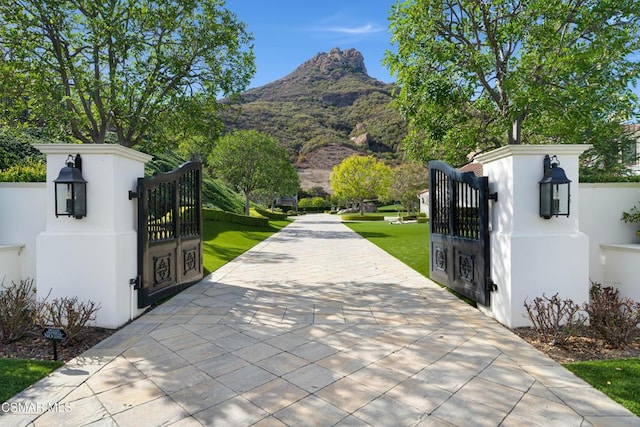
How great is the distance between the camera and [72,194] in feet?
12.8

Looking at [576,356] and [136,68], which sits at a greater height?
[136,68]

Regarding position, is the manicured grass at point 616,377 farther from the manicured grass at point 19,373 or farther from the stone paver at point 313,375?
the manicured grass at point 19,373

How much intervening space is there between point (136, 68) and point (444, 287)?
287 inches

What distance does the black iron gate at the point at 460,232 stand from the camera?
4480mm

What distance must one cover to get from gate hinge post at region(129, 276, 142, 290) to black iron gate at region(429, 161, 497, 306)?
4576mm

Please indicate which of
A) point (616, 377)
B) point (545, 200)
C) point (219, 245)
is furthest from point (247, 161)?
point (616, 377)

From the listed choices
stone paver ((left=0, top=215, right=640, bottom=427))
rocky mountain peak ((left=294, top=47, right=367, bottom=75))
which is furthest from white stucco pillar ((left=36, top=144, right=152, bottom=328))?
rocky mountain peak ((left=294, top=47, right=367, bottom=75))

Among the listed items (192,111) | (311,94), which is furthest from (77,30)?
(311,94)

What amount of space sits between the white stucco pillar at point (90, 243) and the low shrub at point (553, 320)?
4.77 meters

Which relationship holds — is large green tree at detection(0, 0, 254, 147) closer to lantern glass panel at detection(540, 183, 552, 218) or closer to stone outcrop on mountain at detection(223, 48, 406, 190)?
lantern glass panel at detection(540, 183, 552, 218)

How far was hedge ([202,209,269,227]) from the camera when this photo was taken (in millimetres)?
17172

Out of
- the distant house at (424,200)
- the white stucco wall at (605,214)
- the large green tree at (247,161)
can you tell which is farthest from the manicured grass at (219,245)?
the distant house at (424,200)

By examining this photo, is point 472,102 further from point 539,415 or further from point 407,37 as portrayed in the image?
point 539,415

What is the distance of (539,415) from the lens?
2.28m
